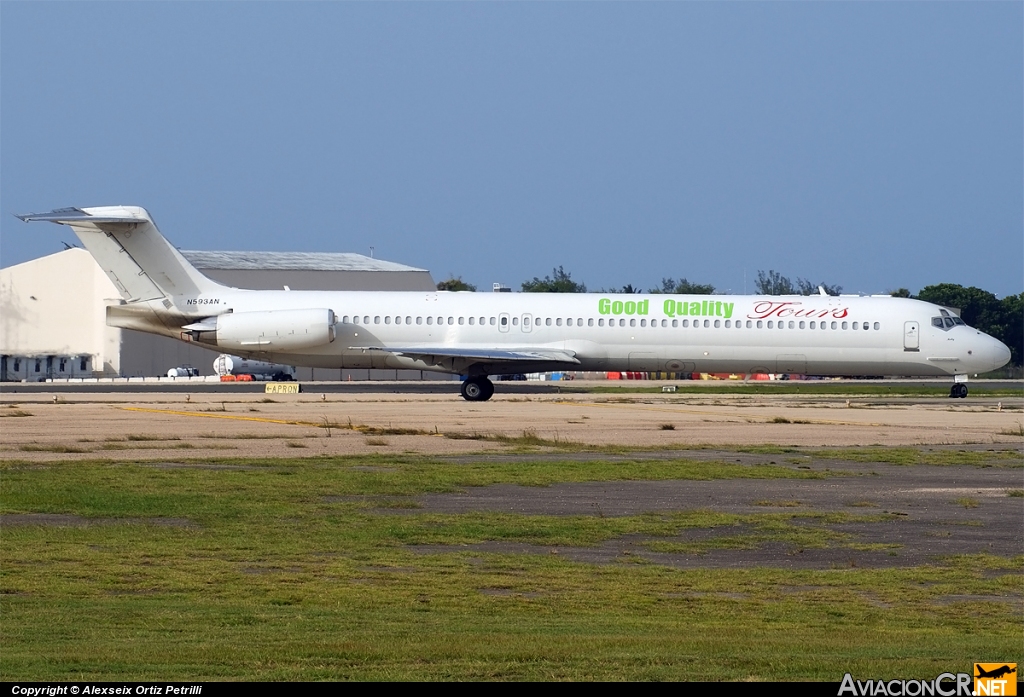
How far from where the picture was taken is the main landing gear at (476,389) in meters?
40.1

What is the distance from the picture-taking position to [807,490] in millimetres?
17016

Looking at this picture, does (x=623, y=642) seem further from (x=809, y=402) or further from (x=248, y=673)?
(x=809, y=402)

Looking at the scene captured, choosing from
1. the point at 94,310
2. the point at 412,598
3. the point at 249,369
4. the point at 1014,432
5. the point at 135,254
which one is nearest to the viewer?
the point at 412,598

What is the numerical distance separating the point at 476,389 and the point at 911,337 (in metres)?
13.8

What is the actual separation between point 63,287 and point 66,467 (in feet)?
215

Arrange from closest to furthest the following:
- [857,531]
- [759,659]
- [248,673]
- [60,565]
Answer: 1. [248,673]
2. [759,659]
3. [60,565]
4. [857,531]

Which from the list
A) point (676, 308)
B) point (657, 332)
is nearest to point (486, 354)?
point (657, 332)

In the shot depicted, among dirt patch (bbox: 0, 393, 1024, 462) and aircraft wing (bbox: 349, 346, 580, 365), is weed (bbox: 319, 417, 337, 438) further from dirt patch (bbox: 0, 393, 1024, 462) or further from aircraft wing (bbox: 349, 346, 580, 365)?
aircraft wing (bbox: 349, 346, 580, 365)

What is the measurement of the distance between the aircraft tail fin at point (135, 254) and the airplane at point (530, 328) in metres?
0.04

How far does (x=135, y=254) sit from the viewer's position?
3969 cm

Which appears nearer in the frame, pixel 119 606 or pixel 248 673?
pixel 248 673

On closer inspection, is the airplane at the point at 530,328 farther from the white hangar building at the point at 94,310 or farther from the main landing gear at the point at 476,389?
the white hangar building at the point at 94,310

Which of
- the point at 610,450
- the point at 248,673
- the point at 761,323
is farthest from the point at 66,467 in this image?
the point at 761,323

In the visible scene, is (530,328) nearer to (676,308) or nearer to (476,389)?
(476,389)
